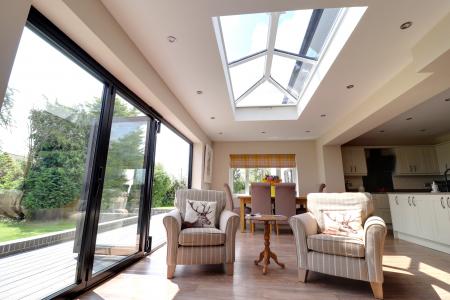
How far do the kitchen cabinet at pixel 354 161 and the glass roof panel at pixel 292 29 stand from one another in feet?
13.7

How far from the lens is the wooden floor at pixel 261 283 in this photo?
183cm

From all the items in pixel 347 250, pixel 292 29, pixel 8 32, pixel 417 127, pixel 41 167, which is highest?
pixel 292 29

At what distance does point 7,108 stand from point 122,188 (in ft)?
4.62

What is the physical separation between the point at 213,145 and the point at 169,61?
154 inches

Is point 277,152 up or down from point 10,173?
up

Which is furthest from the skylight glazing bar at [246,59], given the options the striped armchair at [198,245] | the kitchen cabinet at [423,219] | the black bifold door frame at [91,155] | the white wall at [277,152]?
the kitchen cabinet at [423,219]

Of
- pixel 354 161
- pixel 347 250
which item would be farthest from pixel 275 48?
pixel 354 161

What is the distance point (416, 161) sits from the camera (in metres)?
5.82

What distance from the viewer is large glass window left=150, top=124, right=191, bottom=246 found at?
3365 millimetres

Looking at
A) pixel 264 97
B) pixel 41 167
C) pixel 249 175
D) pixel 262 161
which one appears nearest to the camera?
pixel 41 167

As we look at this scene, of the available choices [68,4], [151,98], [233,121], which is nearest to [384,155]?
[233,121]

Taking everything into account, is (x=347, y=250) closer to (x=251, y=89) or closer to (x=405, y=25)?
(x=405, y=25)

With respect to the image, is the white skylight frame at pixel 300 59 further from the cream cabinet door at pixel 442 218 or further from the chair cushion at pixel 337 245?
the cream cabinet door at pixel 442 218

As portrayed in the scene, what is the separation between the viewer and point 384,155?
606cm
